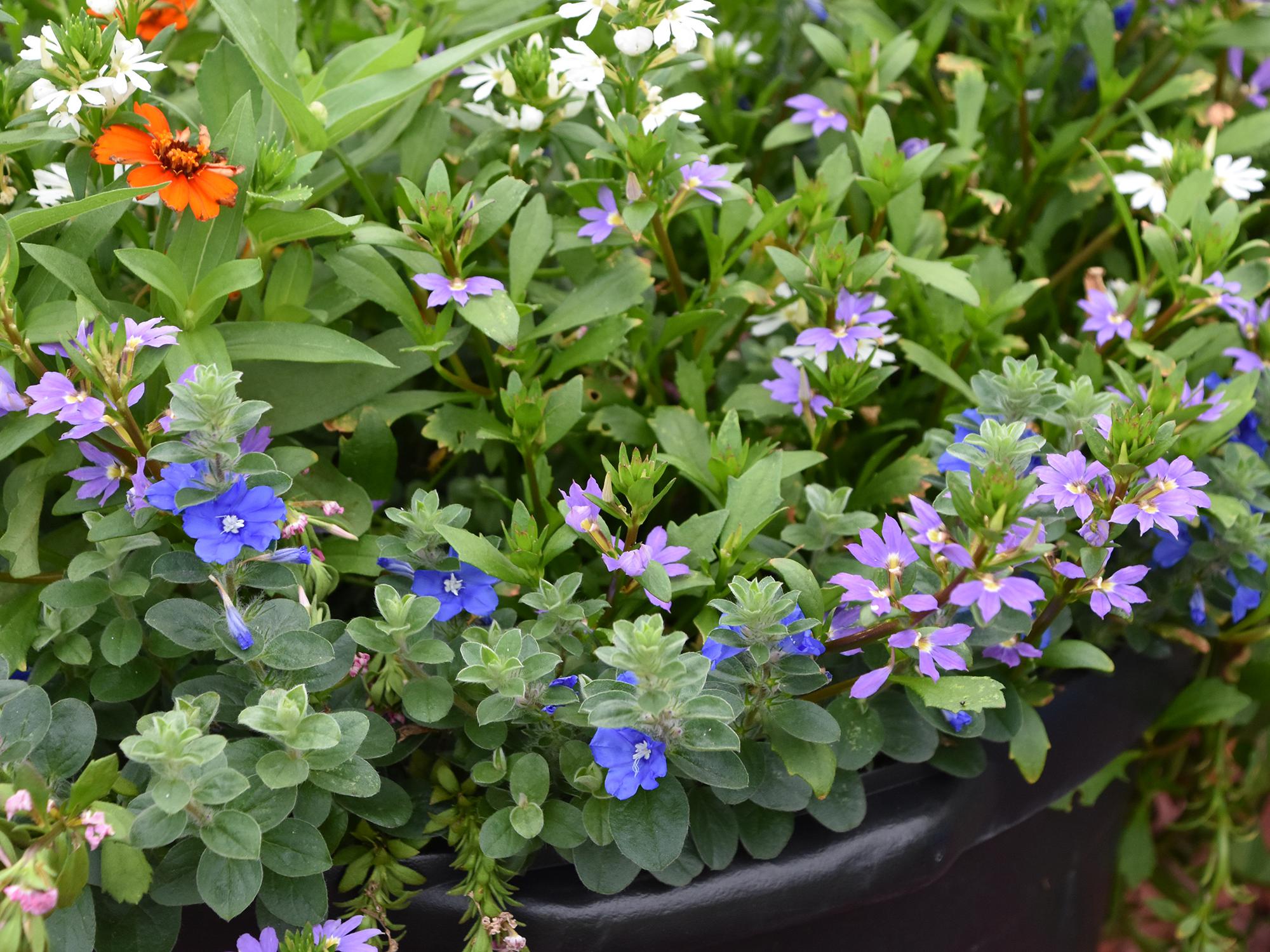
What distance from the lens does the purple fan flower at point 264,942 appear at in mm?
769

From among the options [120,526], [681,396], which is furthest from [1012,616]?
[120,526]

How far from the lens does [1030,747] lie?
95 cm

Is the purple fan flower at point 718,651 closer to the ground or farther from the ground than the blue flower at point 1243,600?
farther from the ground

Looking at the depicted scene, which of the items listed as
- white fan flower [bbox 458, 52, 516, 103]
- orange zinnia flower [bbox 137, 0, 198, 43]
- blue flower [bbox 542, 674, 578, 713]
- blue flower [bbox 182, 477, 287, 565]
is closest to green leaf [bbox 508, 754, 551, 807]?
blue flower [bbox 542, 674, 578, 713]

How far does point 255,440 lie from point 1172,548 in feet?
2.67

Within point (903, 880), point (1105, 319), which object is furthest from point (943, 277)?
point (903, 880)

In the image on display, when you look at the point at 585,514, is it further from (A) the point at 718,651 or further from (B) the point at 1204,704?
(B) the point at 1204,704

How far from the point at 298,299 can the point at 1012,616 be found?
0.66 metres

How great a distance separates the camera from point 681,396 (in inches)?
43.1

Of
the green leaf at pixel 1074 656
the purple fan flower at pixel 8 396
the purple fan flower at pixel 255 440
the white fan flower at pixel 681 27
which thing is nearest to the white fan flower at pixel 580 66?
the white fan flower at pixel 681 27

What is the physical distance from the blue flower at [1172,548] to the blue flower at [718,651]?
45cm

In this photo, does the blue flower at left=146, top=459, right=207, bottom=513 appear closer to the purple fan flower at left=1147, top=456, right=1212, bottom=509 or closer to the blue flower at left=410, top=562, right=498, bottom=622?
the blue flower at left=410, top=562, right=498, bottom=622

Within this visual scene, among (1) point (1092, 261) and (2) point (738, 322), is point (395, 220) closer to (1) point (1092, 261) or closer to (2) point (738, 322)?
(2) point (738, 322)

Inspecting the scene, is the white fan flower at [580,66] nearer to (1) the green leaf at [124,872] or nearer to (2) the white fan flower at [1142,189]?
(2) the white fan flower at [1142,189]
